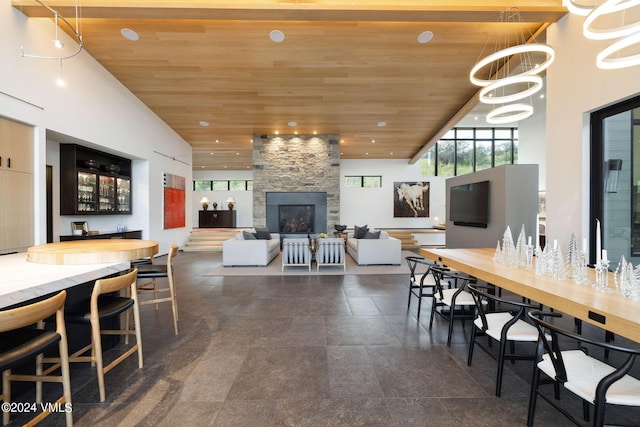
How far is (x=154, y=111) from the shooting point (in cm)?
773

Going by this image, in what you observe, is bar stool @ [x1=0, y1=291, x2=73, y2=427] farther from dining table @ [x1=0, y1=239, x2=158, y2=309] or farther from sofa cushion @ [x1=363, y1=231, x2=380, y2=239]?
sofa cushion @ [x1=363, y1=231, x2=380, y2=239]

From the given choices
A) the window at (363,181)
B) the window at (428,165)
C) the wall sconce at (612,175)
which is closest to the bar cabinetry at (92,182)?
the window at (363,181)

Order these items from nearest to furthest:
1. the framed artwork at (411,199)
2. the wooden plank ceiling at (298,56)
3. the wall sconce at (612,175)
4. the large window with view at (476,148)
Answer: the wall sconce at (612,175), the wooden plank ceiling at (298,56), the large window with view at (476,148), the framed artwork at (411,199)

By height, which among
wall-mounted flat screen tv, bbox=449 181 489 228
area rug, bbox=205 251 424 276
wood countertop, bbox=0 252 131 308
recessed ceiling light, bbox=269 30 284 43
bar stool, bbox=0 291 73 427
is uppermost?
recessed ceiling light, bbox=269 30 284 43

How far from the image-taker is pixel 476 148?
11938 millimetres

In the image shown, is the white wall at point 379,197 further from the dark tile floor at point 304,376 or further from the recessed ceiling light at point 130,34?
the dark tile floor at point 304,376

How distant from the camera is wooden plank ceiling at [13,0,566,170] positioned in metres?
4.11

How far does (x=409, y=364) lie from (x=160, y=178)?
8247 millimetres

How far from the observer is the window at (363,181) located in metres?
12.4

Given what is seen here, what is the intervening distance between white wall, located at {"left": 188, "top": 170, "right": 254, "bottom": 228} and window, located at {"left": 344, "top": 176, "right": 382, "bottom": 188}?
509 centimetres

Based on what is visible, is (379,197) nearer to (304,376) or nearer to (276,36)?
(276,36)

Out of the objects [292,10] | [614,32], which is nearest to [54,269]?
[292,10]

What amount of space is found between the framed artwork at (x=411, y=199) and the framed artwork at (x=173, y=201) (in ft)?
27.7

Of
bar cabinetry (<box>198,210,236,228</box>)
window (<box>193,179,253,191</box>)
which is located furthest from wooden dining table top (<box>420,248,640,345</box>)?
window (<box>193,179,253,191</box>)
